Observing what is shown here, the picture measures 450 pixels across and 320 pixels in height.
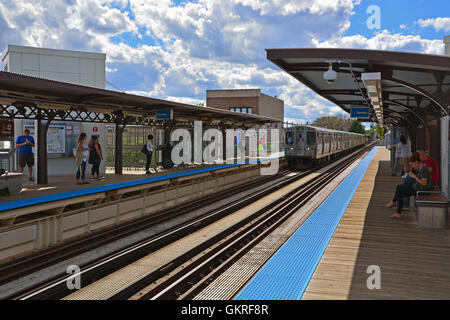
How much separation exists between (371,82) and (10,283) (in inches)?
304

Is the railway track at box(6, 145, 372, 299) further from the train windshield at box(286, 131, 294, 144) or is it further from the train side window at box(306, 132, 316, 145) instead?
the train windshield at box(286, 131, 294, 144)

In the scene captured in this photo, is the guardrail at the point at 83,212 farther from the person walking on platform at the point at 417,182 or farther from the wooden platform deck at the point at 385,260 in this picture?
the person walking on platform at the point at 417,182

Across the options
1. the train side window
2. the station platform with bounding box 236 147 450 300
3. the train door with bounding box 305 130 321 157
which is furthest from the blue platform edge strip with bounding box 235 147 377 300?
the train side window

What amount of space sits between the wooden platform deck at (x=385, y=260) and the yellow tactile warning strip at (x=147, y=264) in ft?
9.11

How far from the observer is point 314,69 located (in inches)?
399

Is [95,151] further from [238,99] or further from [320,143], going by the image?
[238,99]

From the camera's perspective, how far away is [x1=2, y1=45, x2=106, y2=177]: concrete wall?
16516 millimetres

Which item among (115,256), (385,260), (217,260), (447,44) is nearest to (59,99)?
(115,256)

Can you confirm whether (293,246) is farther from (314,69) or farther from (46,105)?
(46,105)

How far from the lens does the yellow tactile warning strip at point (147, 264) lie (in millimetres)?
5868
